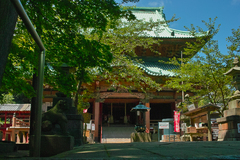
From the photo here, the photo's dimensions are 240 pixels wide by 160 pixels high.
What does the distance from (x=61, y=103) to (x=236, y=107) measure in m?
7.06

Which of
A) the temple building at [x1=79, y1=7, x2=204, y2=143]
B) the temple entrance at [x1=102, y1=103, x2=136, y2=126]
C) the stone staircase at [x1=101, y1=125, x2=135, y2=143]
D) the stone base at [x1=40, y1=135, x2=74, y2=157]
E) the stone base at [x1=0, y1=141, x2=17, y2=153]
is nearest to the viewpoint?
the stone base at [x1=40, y1=135, x2=74, y2=157]

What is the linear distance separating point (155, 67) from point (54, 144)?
→ 53.5 feet

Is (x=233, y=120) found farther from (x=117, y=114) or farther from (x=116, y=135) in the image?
(x=117, y=114)

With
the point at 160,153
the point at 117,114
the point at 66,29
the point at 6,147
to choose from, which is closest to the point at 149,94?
the point at 117,114

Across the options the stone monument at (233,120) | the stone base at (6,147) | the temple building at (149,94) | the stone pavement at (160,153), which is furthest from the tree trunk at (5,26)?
the temple building at (149,94)

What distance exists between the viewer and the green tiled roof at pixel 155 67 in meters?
18.1

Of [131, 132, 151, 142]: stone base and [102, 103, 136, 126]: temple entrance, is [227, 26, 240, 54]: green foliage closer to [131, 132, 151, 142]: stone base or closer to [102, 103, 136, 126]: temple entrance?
[131, 132, 151, 142]: stone base

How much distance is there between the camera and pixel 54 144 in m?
4.64

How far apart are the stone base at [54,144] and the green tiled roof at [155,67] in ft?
45.0

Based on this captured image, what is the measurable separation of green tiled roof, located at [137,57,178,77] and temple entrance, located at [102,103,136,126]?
6702 millimetres

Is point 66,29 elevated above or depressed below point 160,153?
above

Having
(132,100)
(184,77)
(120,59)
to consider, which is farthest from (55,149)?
(132,100)

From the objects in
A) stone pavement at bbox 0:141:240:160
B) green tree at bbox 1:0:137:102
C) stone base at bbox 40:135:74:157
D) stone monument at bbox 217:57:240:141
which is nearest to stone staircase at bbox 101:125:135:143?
stone monument at bbox 217:57:240:141

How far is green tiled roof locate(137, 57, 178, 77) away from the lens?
18078 millimetres
